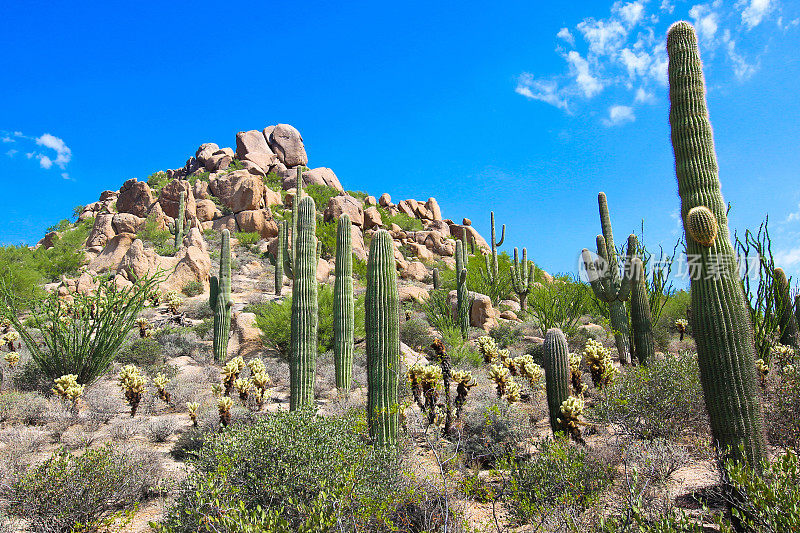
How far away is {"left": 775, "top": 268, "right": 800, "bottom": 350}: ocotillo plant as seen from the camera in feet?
25.3

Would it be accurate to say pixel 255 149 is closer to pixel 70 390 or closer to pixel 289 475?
pixel 70 390

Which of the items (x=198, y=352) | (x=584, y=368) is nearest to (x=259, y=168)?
(x=198, y=352)

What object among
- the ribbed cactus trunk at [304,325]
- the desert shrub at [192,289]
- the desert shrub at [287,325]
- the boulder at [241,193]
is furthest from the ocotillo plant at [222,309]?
the boulder at [241,193]

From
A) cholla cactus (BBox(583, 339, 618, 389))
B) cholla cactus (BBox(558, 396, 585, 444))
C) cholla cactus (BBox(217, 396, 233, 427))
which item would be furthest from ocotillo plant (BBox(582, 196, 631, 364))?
cholla cactus (BBox(217, 396, 233, 427))

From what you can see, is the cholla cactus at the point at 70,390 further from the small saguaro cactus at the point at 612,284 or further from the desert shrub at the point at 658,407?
the small saguaro cactus at the point at 612,284

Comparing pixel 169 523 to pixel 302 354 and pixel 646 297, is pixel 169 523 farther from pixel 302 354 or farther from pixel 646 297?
pixel 646 297

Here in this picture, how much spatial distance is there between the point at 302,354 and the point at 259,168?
124 feet

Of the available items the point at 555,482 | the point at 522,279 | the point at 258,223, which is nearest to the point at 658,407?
the point at 555,482

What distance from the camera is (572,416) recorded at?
5883 millimetres

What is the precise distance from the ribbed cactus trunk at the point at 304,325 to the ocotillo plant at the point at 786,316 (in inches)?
303

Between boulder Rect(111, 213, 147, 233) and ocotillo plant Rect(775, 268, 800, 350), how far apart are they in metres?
33.6

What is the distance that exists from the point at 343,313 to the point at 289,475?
5.60 meters

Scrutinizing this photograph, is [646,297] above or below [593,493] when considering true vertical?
above

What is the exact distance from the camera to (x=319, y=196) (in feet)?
126
